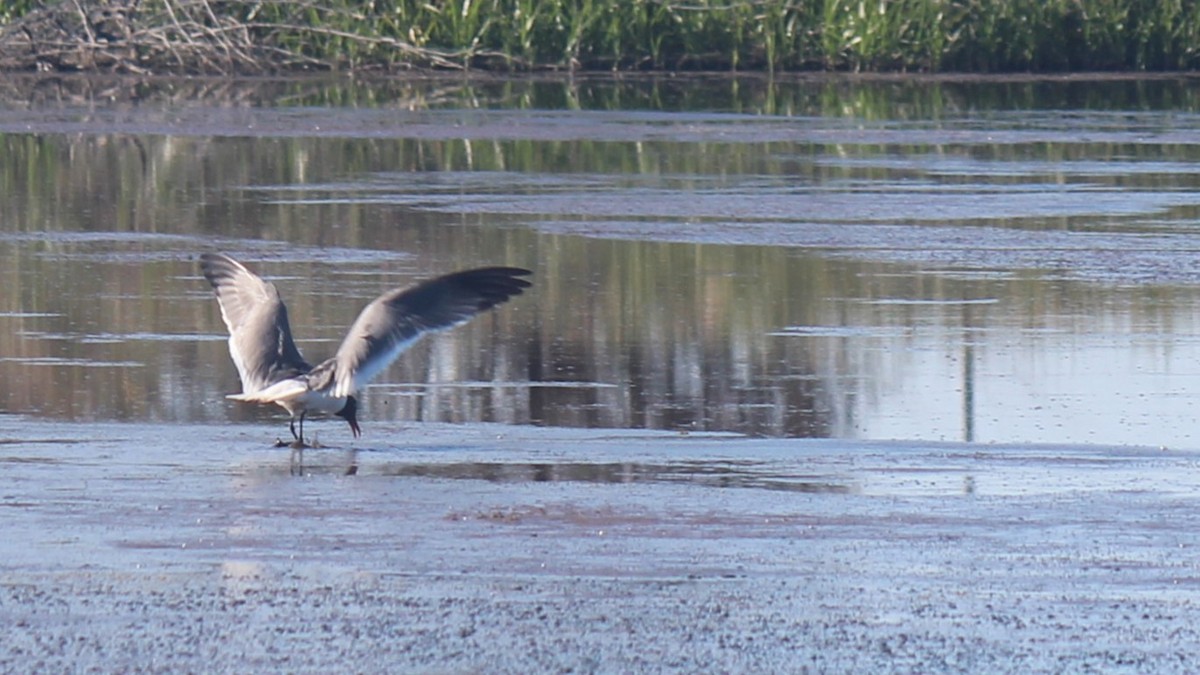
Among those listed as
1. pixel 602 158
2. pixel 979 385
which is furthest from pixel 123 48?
pixel 979 385

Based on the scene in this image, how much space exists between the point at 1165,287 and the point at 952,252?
1.54 m

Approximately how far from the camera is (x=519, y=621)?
556 centimetres

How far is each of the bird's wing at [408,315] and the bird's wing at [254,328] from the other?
0.67 ft

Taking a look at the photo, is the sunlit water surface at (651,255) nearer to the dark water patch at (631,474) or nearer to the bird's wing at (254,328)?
the bird's wing at (254,328)

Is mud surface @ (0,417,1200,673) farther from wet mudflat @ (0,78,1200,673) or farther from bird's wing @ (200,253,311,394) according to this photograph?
bird's wing @ (200,253,311,394)

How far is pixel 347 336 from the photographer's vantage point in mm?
7938

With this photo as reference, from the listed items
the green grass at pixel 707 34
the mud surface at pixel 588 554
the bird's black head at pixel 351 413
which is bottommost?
the mud surface at pixel 588 554

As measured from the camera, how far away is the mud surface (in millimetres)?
5367

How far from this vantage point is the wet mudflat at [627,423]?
5578mm

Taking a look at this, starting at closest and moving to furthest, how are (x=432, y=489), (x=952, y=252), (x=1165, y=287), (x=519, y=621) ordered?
1. (x=519, y=621)
2. (x=432, y=489)
3. (x=1165, y=287)
4. (x=952, y=252)

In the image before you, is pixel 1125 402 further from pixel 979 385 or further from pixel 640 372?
pixel 640 372

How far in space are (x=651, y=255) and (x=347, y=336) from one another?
4785 millimetres

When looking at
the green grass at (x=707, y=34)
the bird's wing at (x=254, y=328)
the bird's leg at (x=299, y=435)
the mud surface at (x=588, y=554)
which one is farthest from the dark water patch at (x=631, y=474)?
the green grass at (x=707, y=34)

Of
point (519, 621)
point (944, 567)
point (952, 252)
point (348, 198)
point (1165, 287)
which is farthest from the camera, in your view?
point (348, 198)
